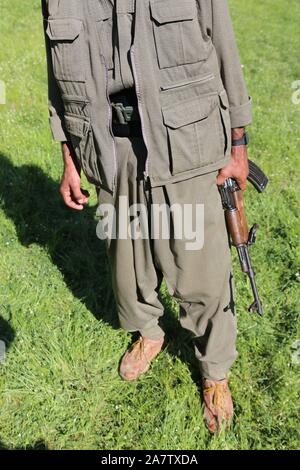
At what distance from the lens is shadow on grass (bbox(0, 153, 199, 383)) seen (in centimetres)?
300

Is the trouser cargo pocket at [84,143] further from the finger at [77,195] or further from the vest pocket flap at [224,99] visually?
the vest pocket flap at [224,99]

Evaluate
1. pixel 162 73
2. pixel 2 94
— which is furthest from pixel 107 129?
pixel 2 94

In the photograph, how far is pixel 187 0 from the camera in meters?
1.69

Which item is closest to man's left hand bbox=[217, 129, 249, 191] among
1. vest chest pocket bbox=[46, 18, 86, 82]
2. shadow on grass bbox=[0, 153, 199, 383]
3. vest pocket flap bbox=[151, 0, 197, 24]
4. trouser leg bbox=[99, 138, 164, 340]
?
trouser leg bbox=[99, 138, 164, 340]

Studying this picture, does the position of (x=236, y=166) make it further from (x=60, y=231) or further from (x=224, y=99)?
(x=60, y=231)

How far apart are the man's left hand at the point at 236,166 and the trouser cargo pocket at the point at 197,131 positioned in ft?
0.23

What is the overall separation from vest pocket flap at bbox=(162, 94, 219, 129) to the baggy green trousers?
21 cm

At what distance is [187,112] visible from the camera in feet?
5.97

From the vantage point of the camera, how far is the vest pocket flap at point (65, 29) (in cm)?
182

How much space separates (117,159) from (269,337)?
4.99 ft

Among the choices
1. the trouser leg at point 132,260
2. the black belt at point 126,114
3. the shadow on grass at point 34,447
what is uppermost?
the black belt at point 126,114

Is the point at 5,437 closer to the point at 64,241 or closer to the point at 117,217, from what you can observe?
the point at 117,217

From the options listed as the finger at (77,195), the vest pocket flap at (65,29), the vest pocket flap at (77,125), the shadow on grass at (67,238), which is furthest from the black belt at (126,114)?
the shadow on grass at (67,238)

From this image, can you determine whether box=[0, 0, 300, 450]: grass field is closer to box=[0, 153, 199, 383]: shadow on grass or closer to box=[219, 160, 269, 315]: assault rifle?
box=[0, 153, 199, 383]: shadow on grass
